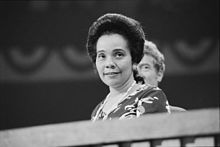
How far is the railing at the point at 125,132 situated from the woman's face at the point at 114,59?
755 mm

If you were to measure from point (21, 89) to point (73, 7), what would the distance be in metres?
1.03

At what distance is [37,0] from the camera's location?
207 inches

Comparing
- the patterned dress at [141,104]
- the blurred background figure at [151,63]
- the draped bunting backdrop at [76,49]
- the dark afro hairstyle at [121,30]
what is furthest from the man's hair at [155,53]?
the draped bunting backdrop at [76,49]

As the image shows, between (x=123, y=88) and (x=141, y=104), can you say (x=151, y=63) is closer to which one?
(x=123, y=88)

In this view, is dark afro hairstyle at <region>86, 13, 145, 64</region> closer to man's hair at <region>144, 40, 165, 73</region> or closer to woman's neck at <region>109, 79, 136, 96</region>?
woman's neck at <region>109, 79, 136, 96</region>

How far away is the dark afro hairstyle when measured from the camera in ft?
5.45

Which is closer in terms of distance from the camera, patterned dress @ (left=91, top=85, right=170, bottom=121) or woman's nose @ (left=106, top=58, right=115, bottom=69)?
patterned dress @ (left=91, top=85, right=170, bottom=121)

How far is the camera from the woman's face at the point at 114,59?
5.42 feet

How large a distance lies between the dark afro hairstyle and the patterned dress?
0.53 ft

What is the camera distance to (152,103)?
1.51 meters

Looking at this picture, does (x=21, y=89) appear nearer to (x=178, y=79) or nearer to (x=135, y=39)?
(x=178, y=79)

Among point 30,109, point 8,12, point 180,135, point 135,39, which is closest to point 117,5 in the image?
point 8,12

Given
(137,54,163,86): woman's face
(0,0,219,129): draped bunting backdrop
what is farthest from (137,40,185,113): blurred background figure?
(0,0,219,129): draped bunting backdrop

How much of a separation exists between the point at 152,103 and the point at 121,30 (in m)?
0.29
